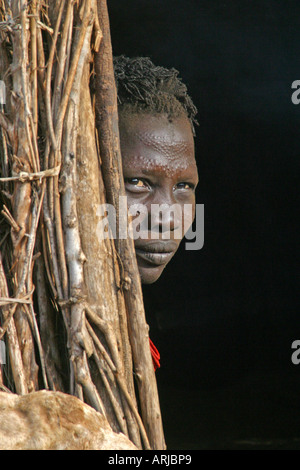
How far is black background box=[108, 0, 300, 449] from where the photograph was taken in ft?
7.55

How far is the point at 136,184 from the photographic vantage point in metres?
1.71

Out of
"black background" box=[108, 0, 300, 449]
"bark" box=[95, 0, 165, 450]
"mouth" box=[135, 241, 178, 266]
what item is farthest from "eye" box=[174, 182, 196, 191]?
"black background" box=[108, 0, 300, 449]

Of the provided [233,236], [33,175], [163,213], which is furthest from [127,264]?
[233,236]

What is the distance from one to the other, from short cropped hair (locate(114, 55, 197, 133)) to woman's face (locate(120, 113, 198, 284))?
0.09ft

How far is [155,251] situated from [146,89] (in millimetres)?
434

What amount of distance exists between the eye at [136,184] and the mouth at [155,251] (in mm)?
150

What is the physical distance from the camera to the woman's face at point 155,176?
1.70 meters

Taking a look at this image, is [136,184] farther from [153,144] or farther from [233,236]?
[233,236]

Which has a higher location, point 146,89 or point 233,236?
point 146,89

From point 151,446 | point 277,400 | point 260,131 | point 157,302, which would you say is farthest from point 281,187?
point 151,446

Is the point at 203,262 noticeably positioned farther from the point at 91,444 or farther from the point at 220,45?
the point at 91,444

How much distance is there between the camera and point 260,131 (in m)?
2.43

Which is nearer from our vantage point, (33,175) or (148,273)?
(33,175)

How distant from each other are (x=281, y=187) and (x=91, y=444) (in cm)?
160
